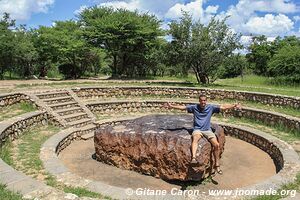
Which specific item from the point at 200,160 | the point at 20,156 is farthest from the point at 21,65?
the point at 200,160

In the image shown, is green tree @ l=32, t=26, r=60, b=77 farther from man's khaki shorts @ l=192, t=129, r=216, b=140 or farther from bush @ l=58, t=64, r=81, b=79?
man's khaki shorts @ l=192, t=129, r=216, b=140

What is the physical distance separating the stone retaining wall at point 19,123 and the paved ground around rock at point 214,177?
158cm

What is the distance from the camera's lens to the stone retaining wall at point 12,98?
1174 cm

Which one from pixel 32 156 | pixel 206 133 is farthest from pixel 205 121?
pixel 32 156

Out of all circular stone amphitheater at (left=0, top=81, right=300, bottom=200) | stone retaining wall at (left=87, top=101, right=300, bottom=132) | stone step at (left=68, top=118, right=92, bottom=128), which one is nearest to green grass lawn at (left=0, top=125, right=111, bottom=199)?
circular stone amphitheater at (left=0, top=81, right=300, bottom=200)

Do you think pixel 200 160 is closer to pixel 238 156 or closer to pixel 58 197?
pixel 238 156

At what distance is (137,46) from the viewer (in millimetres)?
27703

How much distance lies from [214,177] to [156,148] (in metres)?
1.49

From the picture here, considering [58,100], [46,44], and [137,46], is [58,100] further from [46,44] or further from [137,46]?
[46,44]

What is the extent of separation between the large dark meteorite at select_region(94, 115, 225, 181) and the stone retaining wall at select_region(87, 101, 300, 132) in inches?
158

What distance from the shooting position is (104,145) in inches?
323

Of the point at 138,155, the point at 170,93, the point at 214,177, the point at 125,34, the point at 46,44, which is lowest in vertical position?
the point at 214,177

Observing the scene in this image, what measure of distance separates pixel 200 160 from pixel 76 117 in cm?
661

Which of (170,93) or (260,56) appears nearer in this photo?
(170,93)
